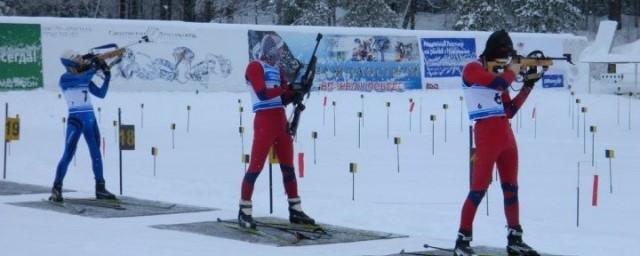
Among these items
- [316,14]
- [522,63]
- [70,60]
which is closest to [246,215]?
[522,63]

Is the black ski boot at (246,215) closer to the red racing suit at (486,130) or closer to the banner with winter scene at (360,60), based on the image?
the red racing suit at (486,130)

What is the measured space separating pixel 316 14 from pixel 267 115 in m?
47.2

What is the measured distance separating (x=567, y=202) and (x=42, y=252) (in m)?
9.26

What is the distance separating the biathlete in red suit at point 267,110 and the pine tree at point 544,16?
51784mm

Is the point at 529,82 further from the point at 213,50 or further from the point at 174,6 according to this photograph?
the point at 174,6

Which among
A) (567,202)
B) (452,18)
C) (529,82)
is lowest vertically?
(567,202)

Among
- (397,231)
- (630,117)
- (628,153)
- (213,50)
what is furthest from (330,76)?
(397,231)

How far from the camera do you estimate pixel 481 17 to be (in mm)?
59969

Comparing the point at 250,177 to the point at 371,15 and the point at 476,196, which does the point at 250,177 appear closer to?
the point at 476,196

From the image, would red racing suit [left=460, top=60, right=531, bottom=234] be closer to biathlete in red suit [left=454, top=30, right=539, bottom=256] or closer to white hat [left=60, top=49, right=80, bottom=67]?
biathlete in red suit [left=454, top=30, right=539, bottom=256]

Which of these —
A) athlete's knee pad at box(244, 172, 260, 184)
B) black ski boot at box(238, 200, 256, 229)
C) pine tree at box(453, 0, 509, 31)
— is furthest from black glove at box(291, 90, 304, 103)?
pine tree at box(453, 0, 509, 31)

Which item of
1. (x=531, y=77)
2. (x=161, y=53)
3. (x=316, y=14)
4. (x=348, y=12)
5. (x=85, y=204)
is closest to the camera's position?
(x=531, y=77)

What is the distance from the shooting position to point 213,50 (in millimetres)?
33844

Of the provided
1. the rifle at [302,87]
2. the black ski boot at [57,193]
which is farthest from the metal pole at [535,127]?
the rifle at [302,87]
